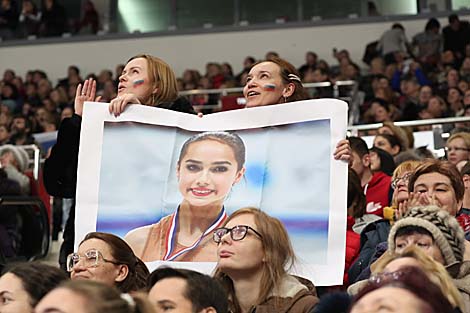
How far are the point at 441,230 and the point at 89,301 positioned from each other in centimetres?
149

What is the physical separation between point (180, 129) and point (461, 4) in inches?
444

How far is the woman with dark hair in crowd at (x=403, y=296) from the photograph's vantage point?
2.68 meters

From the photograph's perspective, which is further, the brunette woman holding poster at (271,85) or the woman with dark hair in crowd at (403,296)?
the brunette woman holding poster at (271,85)

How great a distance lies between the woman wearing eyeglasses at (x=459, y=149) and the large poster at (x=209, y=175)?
217 cm

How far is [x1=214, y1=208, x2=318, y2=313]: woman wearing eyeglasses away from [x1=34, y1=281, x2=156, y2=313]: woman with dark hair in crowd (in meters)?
0.93

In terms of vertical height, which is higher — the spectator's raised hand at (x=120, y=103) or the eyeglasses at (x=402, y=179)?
the spectator's raised hand at (x=120, y=103)

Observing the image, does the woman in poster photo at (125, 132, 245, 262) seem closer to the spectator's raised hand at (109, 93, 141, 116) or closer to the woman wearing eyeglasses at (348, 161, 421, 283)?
the spectator's raised hand at (109, 93, 141, 116)

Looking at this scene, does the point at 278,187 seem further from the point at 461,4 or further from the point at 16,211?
the point at 461,4

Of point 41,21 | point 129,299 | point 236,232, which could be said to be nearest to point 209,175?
point 236,232

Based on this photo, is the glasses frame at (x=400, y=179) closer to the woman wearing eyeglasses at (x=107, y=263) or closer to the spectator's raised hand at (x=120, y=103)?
the spectator's raised hand at (x=120, y=103)

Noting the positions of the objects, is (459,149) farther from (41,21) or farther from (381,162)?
(41,21)

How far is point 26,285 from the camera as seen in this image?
11.2ft

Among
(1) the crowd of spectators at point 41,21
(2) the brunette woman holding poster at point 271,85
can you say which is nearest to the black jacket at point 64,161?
(2) the brunette woman holding poster at point 271,85

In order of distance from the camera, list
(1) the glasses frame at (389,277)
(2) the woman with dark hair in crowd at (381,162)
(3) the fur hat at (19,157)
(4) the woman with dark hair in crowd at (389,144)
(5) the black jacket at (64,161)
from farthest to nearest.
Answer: (3) the fur hat at (19,157), (4) the woman with dark hair in crowd at (389,144), (2) the woman with dark hair in crowd at (381,162), (5) the black jacket at (64,161), (1) the glasses frame at (389,277)
